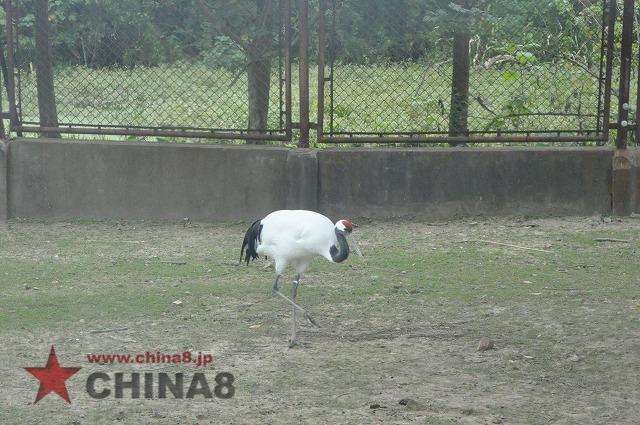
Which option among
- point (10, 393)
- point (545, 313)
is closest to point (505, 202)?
point (545, 313)

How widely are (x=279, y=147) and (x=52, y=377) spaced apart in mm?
3945

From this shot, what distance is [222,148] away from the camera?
8305 mm

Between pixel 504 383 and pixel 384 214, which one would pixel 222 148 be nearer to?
pixel 384 214

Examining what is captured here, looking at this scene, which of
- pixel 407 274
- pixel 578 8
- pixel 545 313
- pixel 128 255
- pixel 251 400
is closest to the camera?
pixel 251 400

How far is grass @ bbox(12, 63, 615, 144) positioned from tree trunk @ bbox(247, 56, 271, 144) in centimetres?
6

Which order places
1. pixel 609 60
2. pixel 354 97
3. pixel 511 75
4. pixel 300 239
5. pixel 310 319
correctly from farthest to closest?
pixel 511 75 → pixel 354 97 → pixel 609 60 → pixel 310 319 → pixel 300 239

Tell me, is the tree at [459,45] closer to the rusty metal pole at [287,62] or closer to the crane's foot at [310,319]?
the rusty metal pole at [287,62]

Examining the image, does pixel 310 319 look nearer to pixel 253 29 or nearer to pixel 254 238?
pixel 254 238

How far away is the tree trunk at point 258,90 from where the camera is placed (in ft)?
27.5

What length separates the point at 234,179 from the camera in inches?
327

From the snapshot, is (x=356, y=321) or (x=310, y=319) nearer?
(x=310, y=319)

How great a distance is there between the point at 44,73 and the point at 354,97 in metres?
2.57

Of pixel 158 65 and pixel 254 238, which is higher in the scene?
pixel 158 65

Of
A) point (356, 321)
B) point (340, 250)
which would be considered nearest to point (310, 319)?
point (356, 321)
